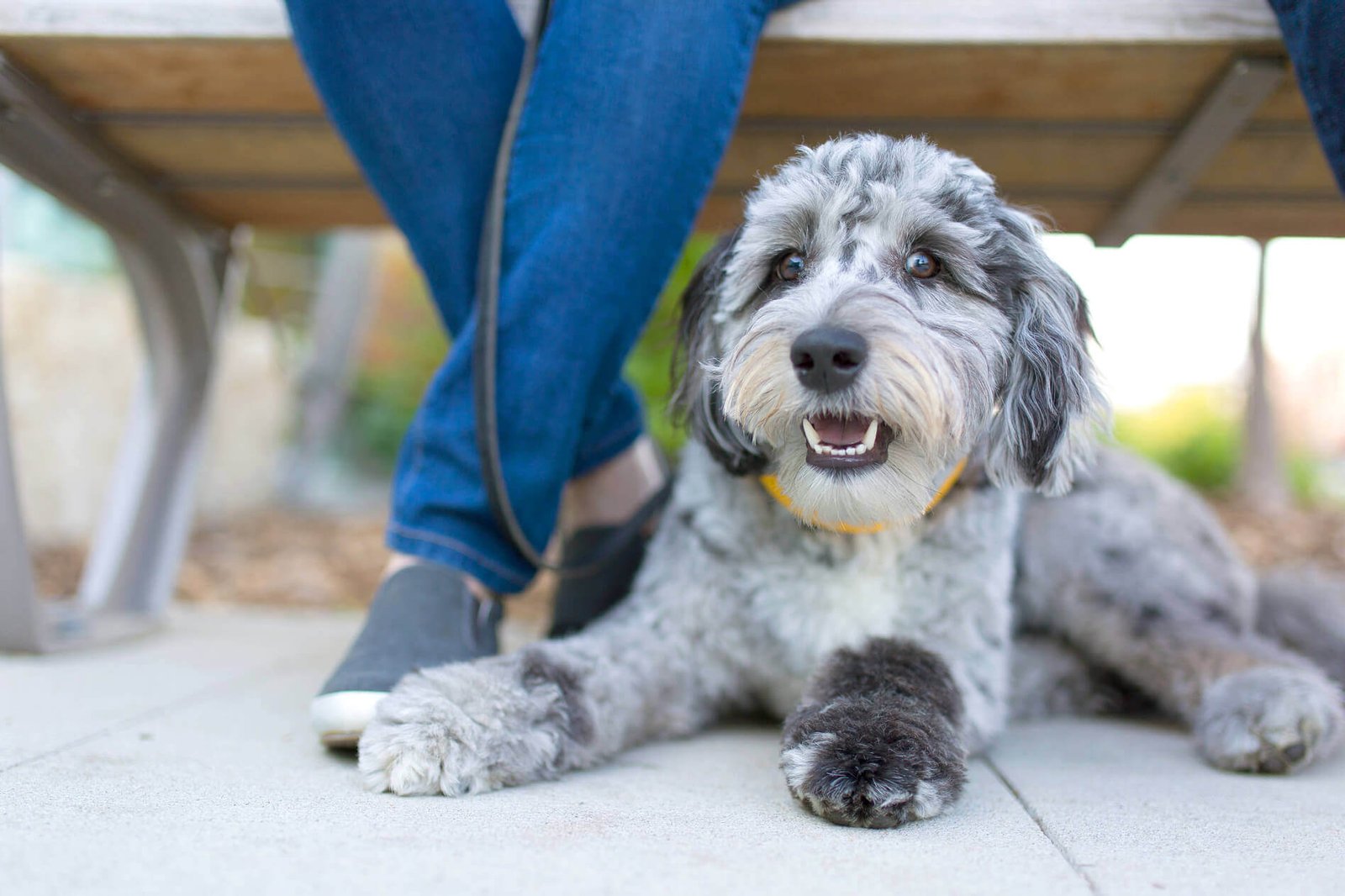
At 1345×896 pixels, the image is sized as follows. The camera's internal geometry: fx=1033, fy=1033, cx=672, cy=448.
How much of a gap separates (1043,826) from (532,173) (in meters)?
1.43

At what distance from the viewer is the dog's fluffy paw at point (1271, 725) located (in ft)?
6.03

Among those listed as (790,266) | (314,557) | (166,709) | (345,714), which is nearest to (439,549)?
(345,714)

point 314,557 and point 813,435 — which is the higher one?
point 813,435

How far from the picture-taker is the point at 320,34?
1904mm

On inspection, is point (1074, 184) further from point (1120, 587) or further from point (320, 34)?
point (320, 34)

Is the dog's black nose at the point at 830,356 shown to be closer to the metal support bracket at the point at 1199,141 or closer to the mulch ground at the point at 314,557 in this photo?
the metal support bracket at the point at 1199,141

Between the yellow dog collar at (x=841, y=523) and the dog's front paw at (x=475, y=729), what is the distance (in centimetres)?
50

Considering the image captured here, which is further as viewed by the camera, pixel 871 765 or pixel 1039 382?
pixel 1039 382

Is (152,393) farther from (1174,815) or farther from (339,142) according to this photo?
(1174,815)

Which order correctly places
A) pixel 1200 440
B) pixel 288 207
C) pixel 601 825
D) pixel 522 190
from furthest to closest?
pixel 1200 440 < pixel 288 207 < pixel 522 190 < pixel 601 825

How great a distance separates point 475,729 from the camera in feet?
5.19

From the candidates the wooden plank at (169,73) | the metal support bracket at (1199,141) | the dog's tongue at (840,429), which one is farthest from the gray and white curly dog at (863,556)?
the wooden plank at (169,73)

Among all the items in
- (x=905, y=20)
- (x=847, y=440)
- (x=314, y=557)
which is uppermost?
(x=905, y=20)

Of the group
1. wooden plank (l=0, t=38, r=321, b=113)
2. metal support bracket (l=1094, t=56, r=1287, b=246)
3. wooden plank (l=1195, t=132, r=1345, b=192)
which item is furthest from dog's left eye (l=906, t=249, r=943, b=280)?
wooden plank (l=0, t=38, r=321, b=113)
